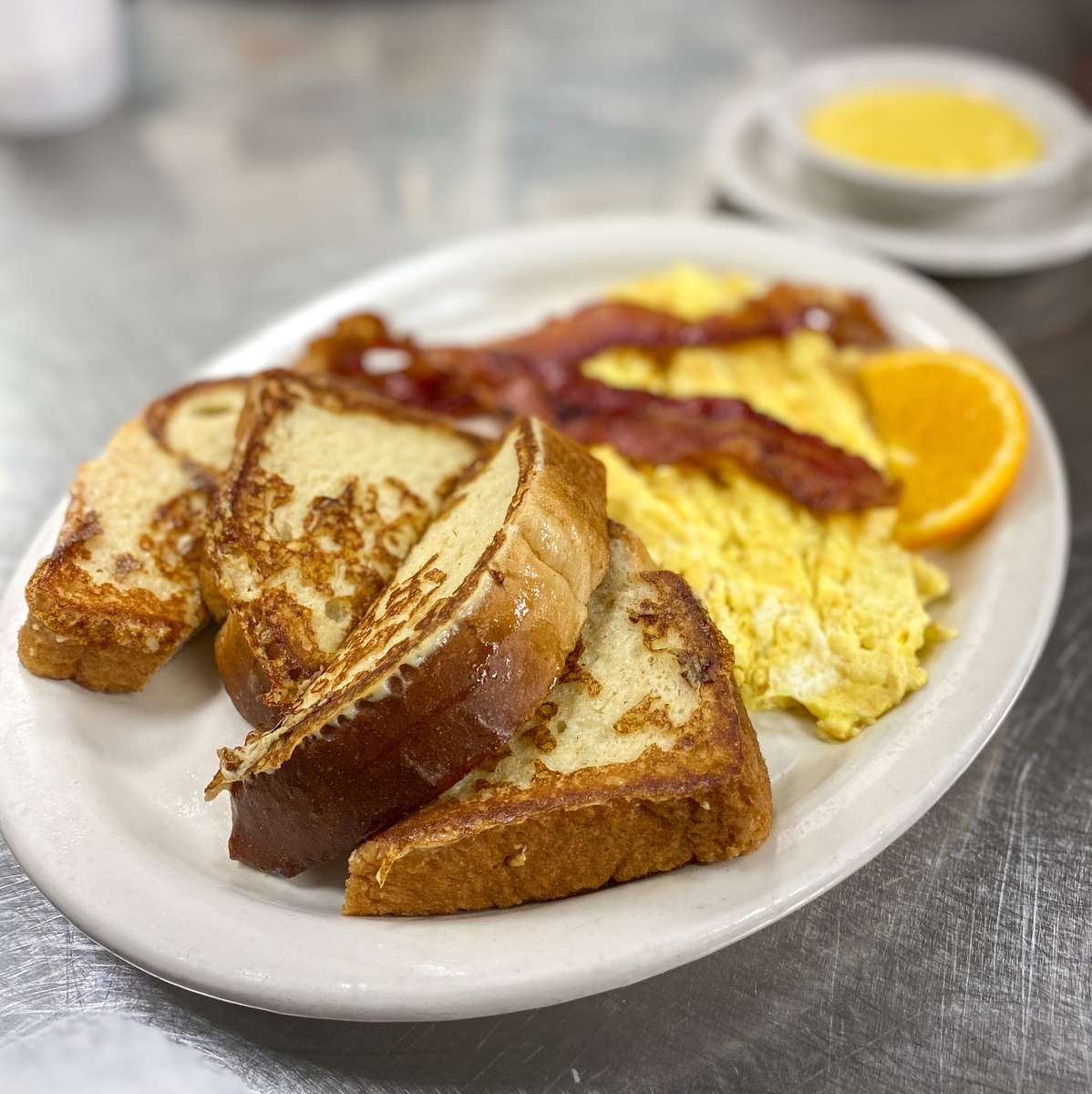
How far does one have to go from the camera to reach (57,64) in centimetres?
482

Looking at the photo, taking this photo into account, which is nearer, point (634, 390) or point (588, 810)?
point (588, 810)

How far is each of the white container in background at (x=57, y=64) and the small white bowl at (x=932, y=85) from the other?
3114 millimetres

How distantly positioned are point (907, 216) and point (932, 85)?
39.0 inches

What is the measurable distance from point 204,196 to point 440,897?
12.8ft

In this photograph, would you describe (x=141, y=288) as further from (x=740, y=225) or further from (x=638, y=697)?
(x=638, y=697)

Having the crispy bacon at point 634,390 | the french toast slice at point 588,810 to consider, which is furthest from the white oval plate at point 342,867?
the crispy bacon at point 634,390

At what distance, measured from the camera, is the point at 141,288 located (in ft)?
13.5

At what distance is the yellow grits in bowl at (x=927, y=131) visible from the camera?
151 inches

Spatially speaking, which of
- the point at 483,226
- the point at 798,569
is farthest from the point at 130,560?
the point at 483,226

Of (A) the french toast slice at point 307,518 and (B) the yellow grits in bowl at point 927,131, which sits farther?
(B) the yellow grits in bowl at point 927,131

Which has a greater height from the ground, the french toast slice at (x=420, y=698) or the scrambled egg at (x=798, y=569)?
the french toast slice at (x=420, y=698)

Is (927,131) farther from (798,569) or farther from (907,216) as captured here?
(798,569)

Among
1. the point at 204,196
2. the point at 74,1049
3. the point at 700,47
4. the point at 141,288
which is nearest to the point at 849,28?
the point at 700,47

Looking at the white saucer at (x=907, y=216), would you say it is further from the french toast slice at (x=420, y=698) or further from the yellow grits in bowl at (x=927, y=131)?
the french toast slice at (x=420, y=698)
